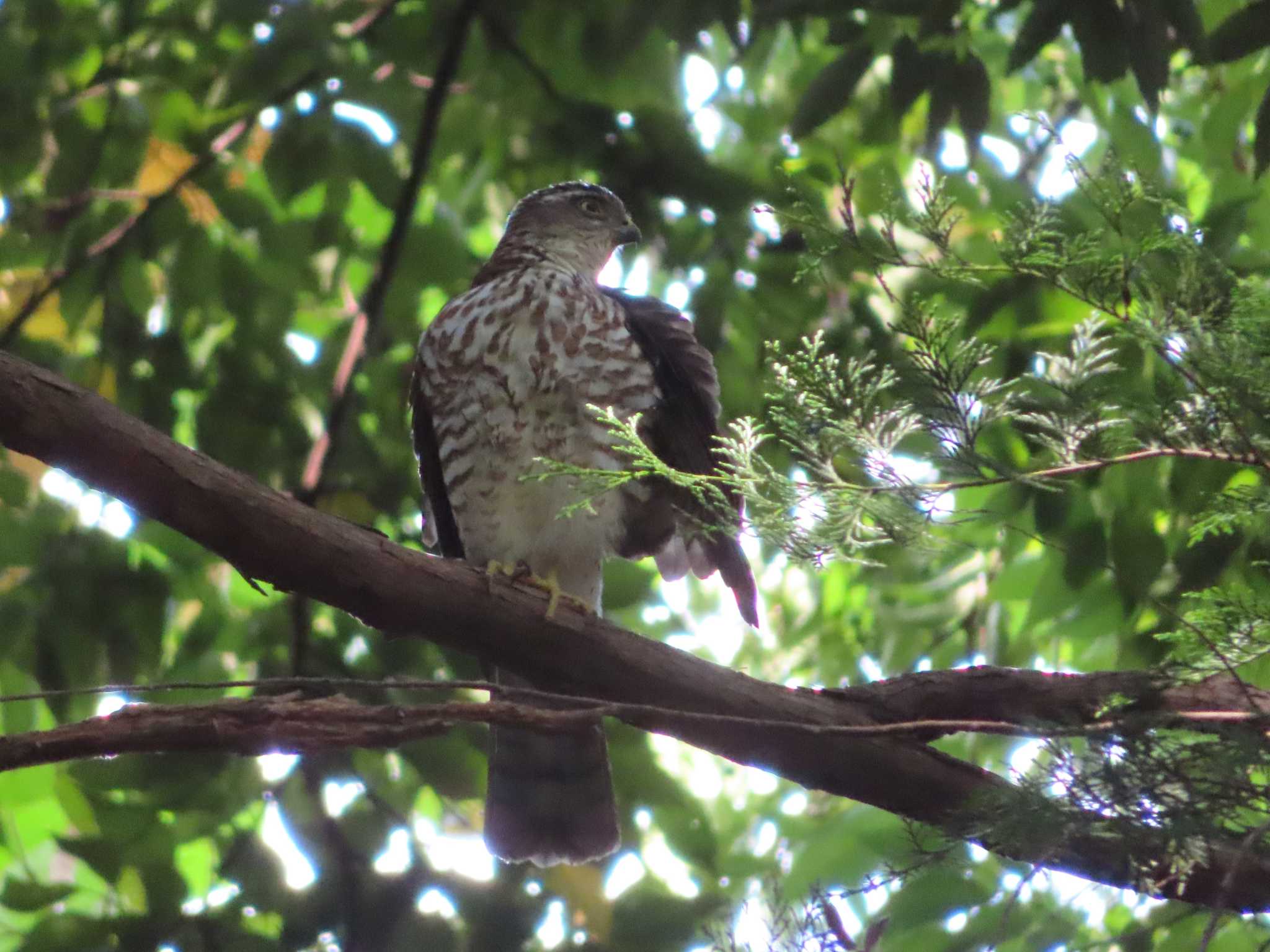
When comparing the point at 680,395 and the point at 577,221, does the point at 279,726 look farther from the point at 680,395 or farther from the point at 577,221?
the point at 577,221

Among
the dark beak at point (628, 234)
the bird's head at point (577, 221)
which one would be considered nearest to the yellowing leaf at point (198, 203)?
the bird's head at point (577, 221)

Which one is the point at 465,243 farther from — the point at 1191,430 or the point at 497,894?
the point at 1191,430

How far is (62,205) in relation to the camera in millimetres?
4238

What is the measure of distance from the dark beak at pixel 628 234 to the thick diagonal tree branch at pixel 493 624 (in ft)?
6.76

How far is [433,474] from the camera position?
396 cm

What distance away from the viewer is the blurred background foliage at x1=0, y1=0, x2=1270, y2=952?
314 centimetres

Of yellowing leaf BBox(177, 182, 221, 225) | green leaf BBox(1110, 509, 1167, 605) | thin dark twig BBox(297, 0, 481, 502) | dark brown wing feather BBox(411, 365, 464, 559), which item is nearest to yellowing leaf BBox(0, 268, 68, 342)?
yellowing leaf BBox(177, 182, 221, 225)

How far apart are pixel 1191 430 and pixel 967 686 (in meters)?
0.68

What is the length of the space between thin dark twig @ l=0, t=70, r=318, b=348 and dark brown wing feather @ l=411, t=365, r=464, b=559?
936mm

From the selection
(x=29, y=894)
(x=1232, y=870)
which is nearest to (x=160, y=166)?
(x=29, y=894)

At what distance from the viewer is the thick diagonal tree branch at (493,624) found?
210 cm

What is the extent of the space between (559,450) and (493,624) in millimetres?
1139

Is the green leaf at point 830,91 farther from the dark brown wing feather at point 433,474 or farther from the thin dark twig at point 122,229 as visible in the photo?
the thin dark twig at point 122,229

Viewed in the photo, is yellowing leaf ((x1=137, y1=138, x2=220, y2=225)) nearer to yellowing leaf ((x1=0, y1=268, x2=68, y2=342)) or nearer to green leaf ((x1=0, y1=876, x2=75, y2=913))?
yellowing leaf ((x1=0, y1=268, x2=68, y2=342))
